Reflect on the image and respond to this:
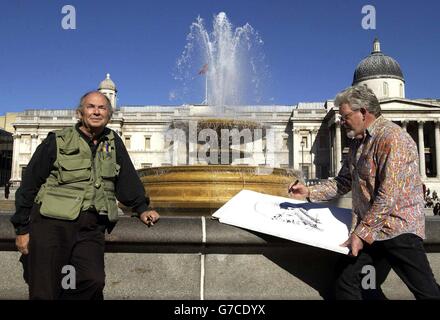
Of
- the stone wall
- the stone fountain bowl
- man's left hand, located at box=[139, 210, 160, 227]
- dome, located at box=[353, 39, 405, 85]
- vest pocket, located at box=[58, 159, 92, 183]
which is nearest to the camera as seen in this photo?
vest pocket, located at box=[58, 159, 92, 183]

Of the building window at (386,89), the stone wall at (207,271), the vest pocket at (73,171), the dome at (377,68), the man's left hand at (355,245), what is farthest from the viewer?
the dome at (377,68)

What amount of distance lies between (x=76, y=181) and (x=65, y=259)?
1.74 feet

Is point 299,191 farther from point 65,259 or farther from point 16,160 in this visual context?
point 16,160

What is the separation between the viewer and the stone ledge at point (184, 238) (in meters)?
3.61

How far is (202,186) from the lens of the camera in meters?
5.88

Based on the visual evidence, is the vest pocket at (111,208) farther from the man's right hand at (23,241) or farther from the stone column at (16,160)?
the stone column at (16,160)

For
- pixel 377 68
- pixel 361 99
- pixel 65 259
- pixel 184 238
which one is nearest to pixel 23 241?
pixel 65 259

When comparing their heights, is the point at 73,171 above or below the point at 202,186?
above

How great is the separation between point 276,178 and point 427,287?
3.56 meters

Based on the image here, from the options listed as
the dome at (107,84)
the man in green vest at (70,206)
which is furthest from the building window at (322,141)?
the man in green vest at (70,206)

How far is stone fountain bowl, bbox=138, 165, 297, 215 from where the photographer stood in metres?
5.80

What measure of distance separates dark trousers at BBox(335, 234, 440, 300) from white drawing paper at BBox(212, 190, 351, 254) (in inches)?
6.5

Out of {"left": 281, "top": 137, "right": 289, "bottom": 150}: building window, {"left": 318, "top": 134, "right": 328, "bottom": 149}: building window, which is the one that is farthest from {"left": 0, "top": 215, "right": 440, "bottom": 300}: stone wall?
{"left": 281, "top": 137, "right": 289, "bottom": 150}: building window

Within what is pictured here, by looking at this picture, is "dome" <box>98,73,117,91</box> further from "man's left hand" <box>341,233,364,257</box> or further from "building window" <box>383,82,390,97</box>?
"man's left hand" <box>341,233,364,257</box>
